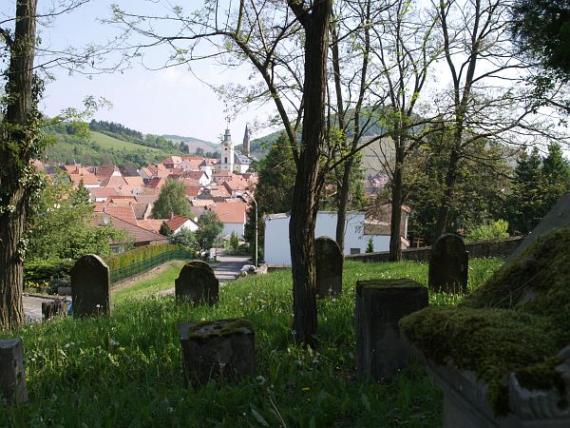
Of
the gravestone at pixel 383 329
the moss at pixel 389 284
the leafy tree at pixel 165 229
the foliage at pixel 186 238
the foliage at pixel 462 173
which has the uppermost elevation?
the foliage at pixel 462 173

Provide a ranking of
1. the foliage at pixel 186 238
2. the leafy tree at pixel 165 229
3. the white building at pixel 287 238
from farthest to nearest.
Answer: the leafy tree at pixel 165 229 < the foliage at pixel 186 238 < the white building at pixel 287 238

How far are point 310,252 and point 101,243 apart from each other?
125ft

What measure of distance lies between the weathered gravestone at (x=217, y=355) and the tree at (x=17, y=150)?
7.84 m

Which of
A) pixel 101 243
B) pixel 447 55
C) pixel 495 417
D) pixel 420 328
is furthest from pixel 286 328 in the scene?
pixel 101 243

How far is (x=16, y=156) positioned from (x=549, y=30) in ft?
30.5

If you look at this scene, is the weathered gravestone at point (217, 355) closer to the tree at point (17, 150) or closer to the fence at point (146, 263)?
the tree at point (17, 150)

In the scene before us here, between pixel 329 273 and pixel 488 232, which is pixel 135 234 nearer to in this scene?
pixel 488 232

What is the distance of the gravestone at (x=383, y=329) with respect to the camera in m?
5.53

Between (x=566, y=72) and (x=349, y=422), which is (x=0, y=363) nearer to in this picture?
(x=349, y=422)

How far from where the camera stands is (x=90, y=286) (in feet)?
37.3

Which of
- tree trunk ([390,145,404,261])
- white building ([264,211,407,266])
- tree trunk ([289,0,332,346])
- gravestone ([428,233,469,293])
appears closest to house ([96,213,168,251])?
white building ([264,211,407,266])

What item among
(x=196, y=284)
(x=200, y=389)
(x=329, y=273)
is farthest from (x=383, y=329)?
(x=196, y=284)

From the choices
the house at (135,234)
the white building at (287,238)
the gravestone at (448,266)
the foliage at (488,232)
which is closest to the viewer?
the gravestone at (448,266)

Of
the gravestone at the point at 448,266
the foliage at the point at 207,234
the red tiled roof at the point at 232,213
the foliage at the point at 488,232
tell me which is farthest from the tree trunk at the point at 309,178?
the red tiled roof at the point at 232,213
